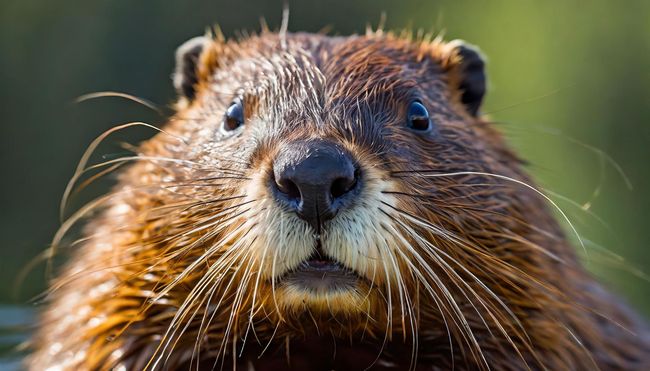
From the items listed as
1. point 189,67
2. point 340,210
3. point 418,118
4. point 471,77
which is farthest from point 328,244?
point 189,67

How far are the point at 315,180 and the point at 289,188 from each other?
109 mm

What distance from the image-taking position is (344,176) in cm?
295

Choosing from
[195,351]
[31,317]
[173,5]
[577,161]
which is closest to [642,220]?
[577,161]

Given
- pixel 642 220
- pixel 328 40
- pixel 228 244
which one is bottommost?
pixel 642 220

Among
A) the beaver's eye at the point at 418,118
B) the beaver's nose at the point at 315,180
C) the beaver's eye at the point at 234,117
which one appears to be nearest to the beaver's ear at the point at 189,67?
the beaver's eye at the point at 234,117

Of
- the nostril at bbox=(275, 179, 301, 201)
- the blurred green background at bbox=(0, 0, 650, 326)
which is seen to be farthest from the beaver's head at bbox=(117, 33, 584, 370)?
the blurred green background at bbox=(0, 0, 650, 326)

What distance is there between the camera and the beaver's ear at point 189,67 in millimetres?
4430

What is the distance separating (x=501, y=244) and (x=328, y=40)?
0.90 metres

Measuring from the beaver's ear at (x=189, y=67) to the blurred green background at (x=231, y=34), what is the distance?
8.69 m

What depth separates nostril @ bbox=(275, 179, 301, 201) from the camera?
2977 millimetres

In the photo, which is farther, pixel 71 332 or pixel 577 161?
pixel 577 161

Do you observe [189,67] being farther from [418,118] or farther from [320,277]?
[320,277]

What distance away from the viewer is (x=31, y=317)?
15.7ft

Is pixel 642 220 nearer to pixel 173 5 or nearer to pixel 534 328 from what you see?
pixel 173 5
